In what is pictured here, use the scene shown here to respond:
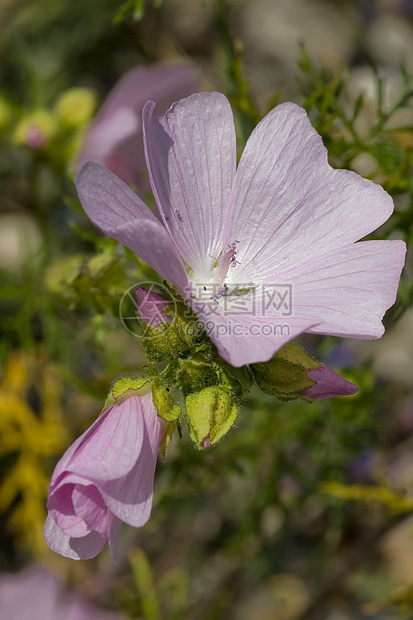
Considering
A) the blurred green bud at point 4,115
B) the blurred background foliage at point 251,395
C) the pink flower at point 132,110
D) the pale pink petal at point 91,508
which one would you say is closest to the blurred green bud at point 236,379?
the pale pink petal at point 91,508

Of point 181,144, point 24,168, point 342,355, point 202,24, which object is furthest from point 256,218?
point 202,24

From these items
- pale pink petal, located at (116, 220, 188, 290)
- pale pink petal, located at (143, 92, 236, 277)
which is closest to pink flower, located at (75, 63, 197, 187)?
pale pink petal, located at (143, 92, 236, 277)

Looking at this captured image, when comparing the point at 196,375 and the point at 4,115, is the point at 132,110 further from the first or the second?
the point at 196,375

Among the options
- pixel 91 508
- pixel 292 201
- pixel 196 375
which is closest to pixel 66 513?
pixel 91 508

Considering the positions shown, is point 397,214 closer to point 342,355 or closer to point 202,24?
point 342,355

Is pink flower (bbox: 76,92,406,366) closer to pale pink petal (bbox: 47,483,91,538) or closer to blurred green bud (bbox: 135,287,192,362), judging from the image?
blurred green bud (bbox: 135,287,192,362)

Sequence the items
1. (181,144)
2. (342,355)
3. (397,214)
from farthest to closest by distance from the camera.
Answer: (342,355), (397,214), (181,144)
